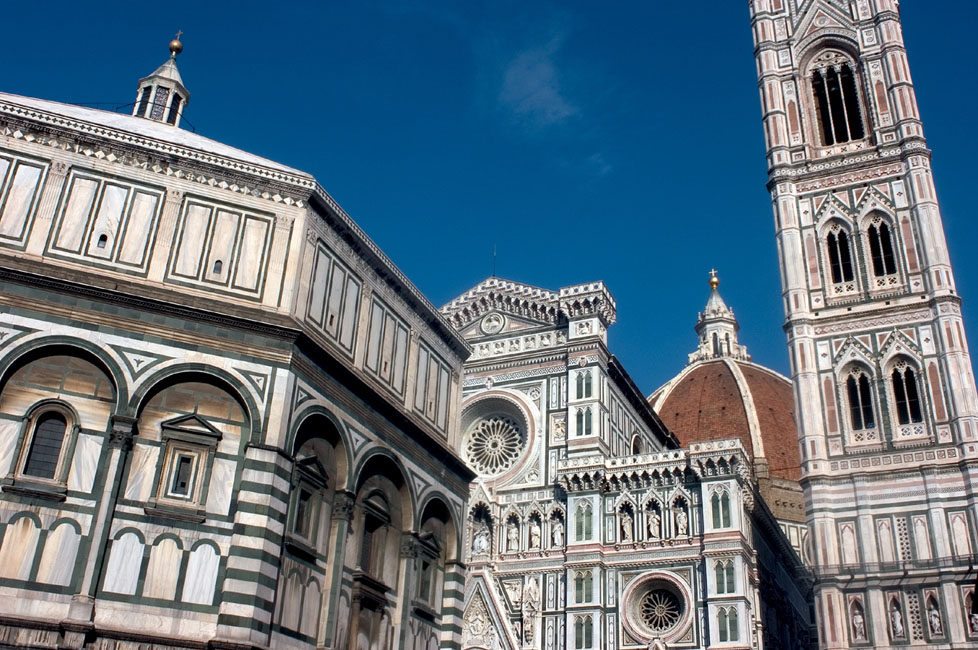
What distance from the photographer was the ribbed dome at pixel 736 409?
83.2m

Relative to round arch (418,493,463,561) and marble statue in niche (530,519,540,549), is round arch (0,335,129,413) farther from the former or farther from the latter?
marble statue in niche (530,519,540,549)

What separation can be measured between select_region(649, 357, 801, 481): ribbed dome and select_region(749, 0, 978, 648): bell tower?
143ft

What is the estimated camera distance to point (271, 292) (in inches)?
661

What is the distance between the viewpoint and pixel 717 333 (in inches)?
3999

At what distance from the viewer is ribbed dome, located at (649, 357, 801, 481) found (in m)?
83.2

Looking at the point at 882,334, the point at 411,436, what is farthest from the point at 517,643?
the point at 411,436

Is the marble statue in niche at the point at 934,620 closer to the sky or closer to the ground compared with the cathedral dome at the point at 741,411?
closer to the ground

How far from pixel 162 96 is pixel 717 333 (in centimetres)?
8121

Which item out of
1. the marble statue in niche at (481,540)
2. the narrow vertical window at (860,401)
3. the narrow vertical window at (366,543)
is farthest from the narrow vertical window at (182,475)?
the marble statue in niche at (481,540)

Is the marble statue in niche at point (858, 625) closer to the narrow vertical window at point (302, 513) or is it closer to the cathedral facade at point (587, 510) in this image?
the cathedral facade at point (587, 510)

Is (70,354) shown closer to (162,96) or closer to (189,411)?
(189,411)

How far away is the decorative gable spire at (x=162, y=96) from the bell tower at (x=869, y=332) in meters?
23.7

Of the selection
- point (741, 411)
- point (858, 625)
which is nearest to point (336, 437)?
point (858, 625)

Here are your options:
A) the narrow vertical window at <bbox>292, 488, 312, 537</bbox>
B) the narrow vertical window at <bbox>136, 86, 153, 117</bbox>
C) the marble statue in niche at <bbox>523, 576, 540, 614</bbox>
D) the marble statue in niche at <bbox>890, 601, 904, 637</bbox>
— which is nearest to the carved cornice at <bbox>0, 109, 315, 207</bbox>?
the narrow vertical window at <bbox>292, 488, 312, 537</bbox>
